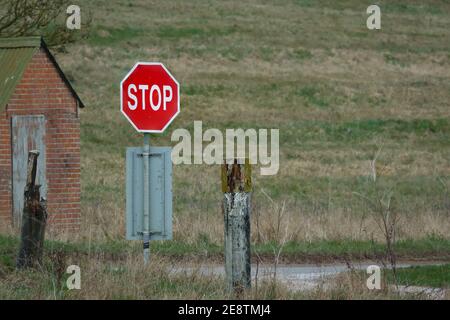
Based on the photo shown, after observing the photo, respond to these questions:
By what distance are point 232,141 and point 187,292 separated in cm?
3498

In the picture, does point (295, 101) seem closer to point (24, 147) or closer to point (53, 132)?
point (53, 132)

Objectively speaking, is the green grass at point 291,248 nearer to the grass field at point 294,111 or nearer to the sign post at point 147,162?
the grass field at point 294,111

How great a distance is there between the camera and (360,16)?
8119cm

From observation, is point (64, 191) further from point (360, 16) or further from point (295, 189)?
point (360, 16)

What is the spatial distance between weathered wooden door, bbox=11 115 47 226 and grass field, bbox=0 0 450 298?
1.25 m

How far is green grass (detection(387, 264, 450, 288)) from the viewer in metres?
13.7

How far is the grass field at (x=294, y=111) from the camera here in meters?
18.9

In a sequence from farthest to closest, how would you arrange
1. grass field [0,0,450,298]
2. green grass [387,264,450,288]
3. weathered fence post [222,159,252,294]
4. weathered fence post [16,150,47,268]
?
grass field [0,0,450,298] → green grass [387,264,450,288] → weathered fence post [16,150,47,268] → weathered fence post [222,159,252,294]

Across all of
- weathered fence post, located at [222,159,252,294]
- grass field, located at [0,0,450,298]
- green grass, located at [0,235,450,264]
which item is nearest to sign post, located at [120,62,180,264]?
weathered fence post, located at [222,159,252,294]

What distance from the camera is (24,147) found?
21.1 meters

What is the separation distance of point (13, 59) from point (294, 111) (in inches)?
1357

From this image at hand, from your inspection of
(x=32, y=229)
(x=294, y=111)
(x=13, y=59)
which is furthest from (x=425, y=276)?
(x=294, y=111)

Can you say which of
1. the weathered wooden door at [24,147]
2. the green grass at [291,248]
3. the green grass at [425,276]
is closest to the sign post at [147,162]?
the green grass at [291,248]

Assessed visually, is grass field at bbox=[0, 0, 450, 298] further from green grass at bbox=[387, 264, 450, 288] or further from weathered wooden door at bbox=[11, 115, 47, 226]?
weathered wooden door at bbox=[11, 115, 47, 226]
